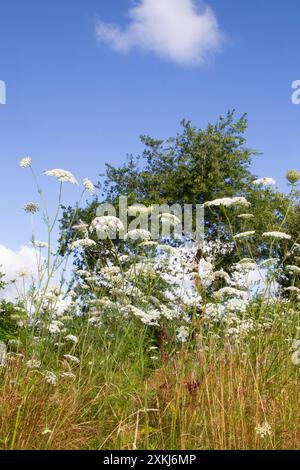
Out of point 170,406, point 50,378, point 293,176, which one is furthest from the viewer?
point 293,176

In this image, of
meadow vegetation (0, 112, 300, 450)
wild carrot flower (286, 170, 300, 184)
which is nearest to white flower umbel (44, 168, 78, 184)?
meadow vegetation (0, 112, 300, 450)

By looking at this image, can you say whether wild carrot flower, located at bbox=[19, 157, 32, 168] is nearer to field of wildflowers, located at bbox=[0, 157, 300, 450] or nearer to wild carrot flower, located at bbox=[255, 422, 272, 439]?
field of wildflowers, located at bbox=[0, 157, 300, 450]

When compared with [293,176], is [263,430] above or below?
below

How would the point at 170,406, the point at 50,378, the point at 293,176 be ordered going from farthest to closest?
the point at 293,176 → the point at 170,406 → the point at 50,378

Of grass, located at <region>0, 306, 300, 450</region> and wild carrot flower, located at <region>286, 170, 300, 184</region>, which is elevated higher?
wild carrot flower, located at <region>286, 170, 300, 184</region>

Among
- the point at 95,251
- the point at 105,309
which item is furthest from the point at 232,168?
the point at 105,309

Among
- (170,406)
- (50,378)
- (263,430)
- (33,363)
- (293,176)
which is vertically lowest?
(263,430)

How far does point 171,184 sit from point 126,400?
19.6 m

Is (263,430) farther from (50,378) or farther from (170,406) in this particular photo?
(50,378)

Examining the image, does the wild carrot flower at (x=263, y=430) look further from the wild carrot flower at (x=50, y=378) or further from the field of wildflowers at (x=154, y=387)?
the wild carrot flower at (x=50, y=378)

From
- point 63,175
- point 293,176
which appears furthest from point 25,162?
point 293,176

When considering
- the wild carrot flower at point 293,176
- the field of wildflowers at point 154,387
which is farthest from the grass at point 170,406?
the wild carrot flower at point 293,176

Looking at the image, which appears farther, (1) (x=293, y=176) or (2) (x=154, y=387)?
(1) (x=293, y=176)
